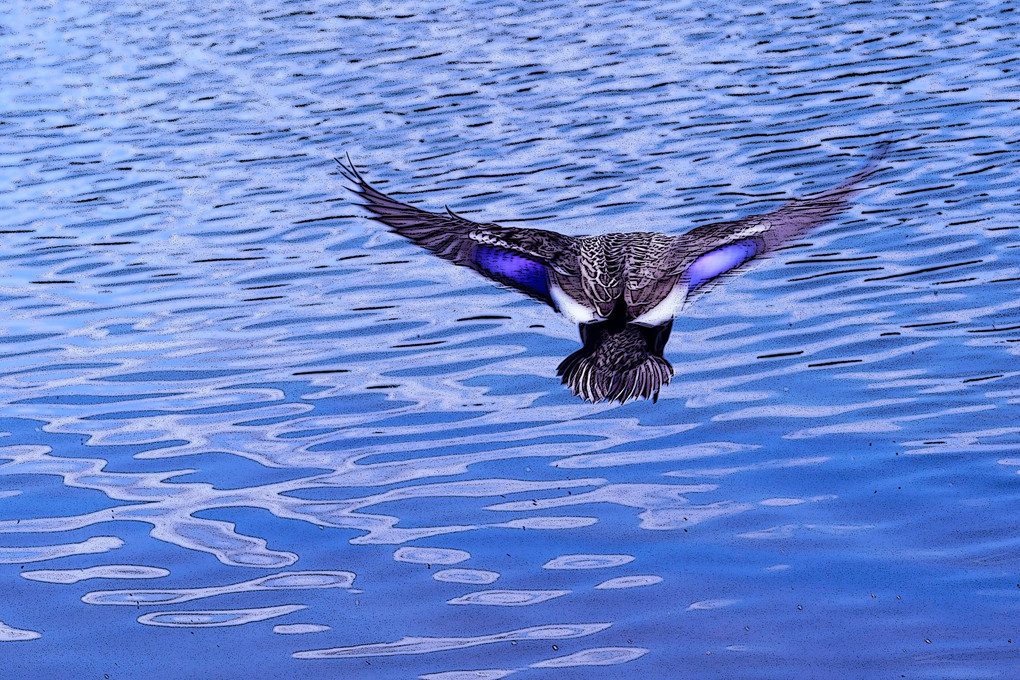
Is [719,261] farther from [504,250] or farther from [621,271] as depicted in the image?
[504,250]

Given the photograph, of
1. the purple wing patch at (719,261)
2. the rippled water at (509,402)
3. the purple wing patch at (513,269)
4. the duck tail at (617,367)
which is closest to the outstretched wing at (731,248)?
the purple wing patch at (719,261)

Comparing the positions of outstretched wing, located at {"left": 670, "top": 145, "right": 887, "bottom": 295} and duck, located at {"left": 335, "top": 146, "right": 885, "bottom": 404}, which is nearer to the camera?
duck, located at {"left": 335, "top": 146, "right": 885, "bottom": 404}

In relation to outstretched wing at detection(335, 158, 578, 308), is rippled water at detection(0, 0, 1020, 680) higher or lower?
lower

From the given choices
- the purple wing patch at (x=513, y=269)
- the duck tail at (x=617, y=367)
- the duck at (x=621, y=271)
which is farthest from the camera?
the purple wing patch at (x=513, y=269)

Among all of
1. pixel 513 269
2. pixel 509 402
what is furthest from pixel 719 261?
pixel 509 402

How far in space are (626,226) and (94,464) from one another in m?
4.71

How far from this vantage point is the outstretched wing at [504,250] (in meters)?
6.82

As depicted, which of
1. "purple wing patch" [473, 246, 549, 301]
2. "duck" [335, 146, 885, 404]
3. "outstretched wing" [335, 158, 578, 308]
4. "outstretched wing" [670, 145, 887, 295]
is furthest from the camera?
"purple wing patch" [473, 246, 549, 301]

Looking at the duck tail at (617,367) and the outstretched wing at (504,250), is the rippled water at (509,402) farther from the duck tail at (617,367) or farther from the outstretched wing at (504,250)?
the outstretched wing at (504,250)

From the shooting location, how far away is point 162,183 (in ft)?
44.4

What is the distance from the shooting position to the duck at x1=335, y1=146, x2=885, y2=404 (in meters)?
6.19

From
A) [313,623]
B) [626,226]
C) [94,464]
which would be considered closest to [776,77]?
[626,226]

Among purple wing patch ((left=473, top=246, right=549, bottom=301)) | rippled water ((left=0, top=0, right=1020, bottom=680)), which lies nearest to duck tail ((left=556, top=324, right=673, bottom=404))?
purple wing patch ((left=473, top=246, right=549, bottom=301))

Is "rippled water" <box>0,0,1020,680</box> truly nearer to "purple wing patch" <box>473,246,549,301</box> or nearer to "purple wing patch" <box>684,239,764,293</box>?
"purple wing patch" <box>473,246,549,301</box>
